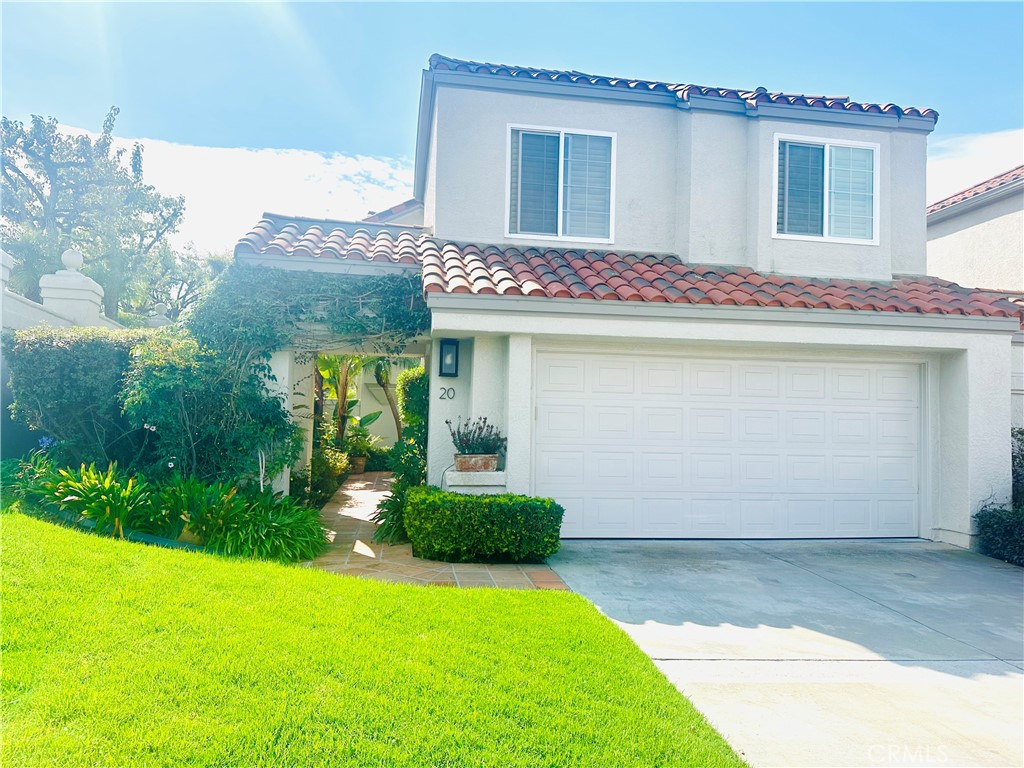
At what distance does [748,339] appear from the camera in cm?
961

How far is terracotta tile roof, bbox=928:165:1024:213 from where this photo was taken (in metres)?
14.2

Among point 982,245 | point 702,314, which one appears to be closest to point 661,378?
point 702,314

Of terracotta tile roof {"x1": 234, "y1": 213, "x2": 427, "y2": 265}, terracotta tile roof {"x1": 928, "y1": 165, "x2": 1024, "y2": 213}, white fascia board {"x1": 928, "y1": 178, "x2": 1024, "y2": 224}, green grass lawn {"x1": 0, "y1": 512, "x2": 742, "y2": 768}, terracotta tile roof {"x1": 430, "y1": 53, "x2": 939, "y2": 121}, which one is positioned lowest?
green grass lawn {"x1": 0, "y1": 512, "x2": 742, "y2": 768}

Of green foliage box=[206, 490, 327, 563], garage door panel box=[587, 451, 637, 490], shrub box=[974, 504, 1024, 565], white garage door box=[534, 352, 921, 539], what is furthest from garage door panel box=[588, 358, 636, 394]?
shrub box=[974, 504, 1024, 565]

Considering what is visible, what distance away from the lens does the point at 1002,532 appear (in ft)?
30.8

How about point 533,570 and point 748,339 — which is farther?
point 748,339

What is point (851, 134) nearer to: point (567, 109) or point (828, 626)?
point (567, 109)

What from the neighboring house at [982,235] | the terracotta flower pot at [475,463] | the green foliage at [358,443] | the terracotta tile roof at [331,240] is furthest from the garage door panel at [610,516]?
the neighboring house at [982,235]

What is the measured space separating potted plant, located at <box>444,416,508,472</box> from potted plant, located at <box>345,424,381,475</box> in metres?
10.0

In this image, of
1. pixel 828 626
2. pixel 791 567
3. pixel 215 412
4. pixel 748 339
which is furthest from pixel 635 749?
pixel 215 412

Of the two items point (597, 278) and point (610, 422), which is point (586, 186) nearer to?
point (597, 278)

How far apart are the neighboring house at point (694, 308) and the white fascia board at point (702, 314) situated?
0.10ft

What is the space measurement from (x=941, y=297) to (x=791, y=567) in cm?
535

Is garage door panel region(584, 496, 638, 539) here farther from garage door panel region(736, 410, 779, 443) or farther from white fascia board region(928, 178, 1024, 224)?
white fascia board region(928, 178, 1024, 224)
